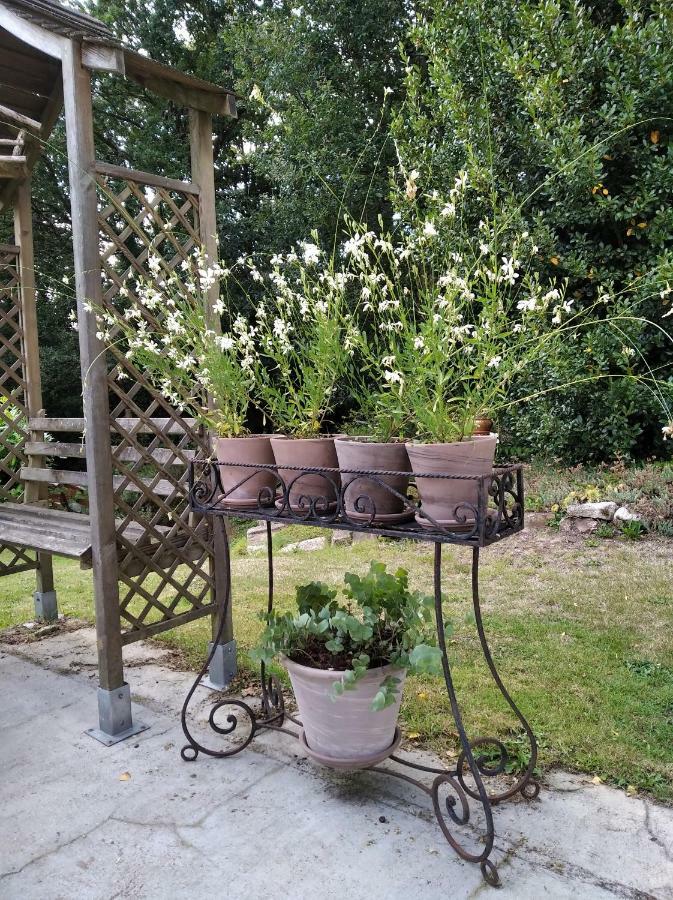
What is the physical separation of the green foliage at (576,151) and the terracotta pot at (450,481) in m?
3.36

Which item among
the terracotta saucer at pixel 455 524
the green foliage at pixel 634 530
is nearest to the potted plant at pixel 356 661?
the terracotta saucer at pixel 455 524

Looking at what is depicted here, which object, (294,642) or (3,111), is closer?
(294,642)

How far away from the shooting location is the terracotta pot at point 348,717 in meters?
Answer: 1.72

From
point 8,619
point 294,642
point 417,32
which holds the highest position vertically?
point 417,32

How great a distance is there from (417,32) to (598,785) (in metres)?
6.02

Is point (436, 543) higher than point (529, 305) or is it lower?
lower

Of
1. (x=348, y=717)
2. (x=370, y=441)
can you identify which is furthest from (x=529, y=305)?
(x=348, y=717)

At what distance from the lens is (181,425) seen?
2488mm

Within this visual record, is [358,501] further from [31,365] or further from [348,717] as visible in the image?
[31,365]

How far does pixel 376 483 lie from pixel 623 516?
326cm

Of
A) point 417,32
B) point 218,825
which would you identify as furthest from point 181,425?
point 417,32

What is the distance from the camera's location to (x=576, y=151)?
15.7ft

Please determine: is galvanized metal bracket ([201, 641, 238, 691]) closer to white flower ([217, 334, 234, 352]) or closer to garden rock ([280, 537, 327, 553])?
white flower ([217, 334, 234, 352])

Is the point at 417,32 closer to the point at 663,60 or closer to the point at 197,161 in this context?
the point at 663,60
